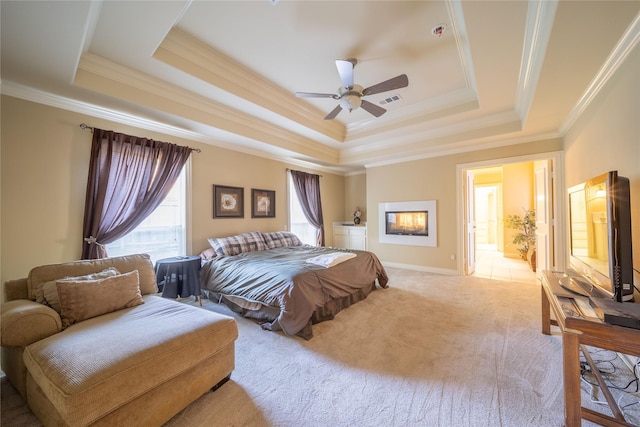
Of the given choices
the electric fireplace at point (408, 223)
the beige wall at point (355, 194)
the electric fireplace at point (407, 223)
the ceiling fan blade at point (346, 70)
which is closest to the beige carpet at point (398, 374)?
the electric fireplace at point (408, 223)

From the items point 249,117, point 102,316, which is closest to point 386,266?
point 249,117

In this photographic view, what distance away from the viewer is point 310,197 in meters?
5.79

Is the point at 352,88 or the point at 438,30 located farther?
the point at 352,88

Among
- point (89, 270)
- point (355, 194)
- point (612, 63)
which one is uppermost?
point (612, 63)

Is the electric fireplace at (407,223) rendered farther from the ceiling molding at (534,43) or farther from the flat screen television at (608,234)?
the flat screen television at (608,234)

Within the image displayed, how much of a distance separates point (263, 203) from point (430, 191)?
347cm

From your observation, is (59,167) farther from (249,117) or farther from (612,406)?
(612,406)

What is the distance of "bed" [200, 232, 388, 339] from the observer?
95.6 inches

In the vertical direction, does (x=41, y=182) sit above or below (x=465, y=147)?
below

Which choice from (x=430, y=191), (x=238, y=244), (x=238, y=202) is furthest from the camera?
(x=430, y=191)

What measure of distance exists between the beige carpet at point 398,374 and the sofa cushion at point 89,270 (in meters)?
0.87

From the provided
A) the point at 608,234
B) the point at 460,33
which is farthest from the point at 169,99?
the point at 608,234

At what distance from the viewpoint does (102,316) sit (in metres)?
1.76

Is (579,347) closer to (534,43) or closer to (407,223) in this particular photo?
(534,43)
